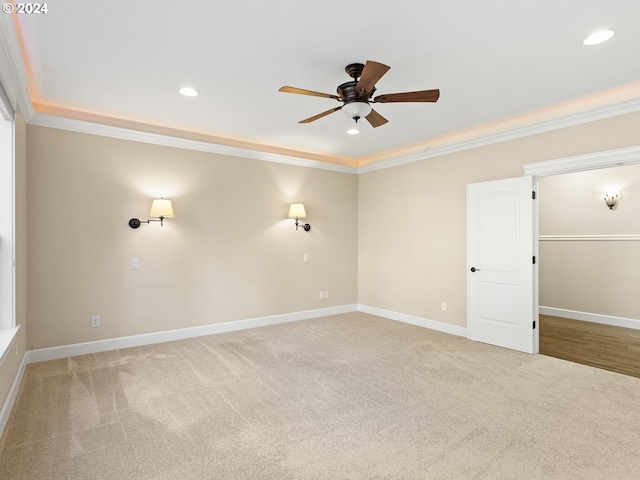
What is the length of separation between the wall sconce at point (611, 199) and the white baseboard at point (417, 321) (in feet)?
10.4

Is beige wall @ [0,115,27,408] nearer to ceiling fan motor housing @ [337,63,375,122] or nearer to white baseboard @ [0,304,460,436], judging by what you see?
white baseboard @ [0,304,460,436]

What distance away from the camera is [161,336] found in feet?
14.8

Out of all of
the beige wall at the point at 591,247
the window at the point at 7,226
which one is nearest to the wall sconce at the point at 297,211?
the window at the point at 7,226

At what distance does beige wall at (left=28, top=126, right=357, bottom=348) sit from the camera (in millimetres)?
3877

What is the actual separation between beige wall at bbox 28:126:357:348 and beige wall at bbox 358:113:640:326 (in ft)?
2.28

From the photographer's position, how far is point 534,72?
3049 mm

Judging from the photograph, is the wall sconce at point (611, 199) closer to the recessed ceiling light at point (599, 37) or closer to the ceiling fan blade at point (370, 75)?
the recessed ceiling light at point (599, 37)

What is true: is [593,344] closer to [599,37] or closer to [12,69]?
[599,37]

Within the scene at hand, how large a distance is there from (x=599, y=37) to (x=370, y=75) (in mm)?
1647

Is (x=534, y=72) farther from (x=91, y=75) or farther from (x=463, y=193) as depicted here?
(x=91, y=75)

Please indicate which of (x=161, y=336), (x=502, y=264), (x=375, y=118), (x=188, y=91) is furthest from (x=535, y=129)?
(x=161, y=336)

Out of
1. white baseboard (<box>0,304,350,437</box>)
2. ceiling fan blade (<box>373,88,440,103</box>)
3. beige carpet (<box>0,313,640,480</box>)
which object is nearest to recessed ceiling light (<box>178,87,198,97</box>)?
ceiling fan blade (<box>373,88,440,103</box>)

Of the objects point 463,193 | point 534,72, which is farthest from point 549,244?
point 534,72

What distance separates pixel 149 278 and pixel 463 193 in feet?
14.1
